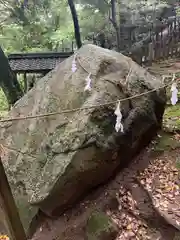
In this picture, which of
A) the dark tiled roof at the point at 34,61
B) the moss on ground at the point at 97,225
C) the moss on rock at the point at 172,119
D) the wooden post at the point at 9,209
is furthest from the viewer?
the dark tiled roof at the point at 34,61

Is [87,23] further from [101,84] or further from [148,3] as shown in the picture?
[101,84]

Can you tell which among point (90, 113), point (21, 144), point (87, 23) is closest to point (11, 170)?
point (21, 144)

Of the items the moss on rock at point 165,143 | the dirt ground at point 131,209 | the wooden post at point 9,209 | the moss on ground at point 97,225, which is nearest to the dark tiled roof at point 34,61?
the moss on rock at point 165,143

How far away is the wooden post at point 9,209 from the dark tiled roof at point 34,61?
18.8 ft

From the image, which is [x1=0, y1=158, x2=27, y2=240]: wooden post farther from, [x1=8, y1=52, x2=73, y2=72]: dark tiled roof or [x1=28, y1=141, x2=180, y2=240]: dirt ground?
[x1=8, y1=52, x2=73, y2=72]: dark tiled roof

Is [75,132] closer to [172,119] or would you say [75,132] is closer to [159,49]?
[172,119]

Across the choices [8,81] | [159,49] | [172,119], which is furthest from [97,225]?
[159,49]

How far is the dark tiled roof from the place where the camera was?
26.1 ft

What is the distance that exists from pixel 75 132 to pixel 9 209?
1788 millimetres

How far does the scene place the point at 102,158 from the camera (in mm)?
4320

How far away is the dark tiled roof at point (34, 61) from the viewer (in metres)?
7.95

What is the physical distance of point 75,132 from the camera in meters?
4.21

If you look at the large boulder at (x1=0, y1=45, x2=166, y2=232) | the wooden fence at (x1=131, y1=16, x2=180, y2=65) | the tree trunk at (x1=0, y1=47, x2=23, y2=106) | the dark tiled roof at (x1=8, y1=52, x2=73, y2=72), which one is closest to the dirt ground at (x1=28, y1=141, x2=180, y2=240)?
the large boulder at (x1=0, y1=45, x2=166, y2=232)

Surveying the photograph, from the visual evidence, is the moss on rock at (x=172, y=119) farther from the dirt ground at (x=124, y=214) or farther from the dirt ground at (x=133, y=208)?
the dirt ground at (x=124, y=214)
